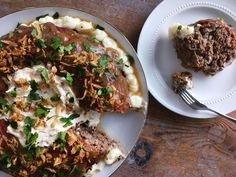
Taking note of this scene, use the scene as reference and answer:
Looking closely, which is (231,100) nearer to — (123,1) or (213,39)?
(213,39)

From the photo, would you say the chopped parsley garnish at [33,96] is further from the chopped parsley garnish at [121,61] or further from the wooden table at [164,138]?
the wooden table at [164,138]

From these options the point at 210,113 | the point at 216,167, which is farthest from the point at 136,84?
the point at 216,167

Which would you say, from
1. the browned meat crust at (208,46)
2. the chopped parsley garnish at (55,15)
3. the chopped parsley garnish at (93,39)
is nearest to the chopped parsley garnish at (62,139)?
the chopped parsley garnish at (93,39)

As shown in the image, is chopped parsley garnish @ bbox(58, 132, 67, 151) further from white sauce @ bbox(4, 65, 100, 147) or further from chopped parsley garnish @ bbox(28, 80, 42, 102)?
chopped parsley garnish @ bbox(28, 80, 42, 102)

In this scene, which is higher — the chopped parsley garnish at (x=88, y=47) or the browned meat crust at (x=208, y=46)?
the chopped parsley garnish at (x=88, y=47)

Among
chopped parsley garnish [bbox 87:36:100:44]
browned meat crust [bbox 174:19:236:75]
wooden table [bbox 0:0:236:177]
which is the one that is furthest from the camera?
wooden table [bbox 0:0:236:177]

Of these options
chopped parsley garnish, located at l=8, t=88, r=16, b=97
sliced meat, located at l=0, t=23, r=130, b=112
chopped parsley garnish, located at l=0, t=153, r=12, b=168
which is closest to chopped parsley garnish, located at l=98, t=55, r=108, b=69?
sliced meat, located at l=0, t=23, r=130, b=112

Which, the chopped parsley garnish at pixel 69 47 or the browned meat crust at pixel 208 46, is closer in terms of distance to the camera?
the chopped parsley garnish at pixel 69 47
